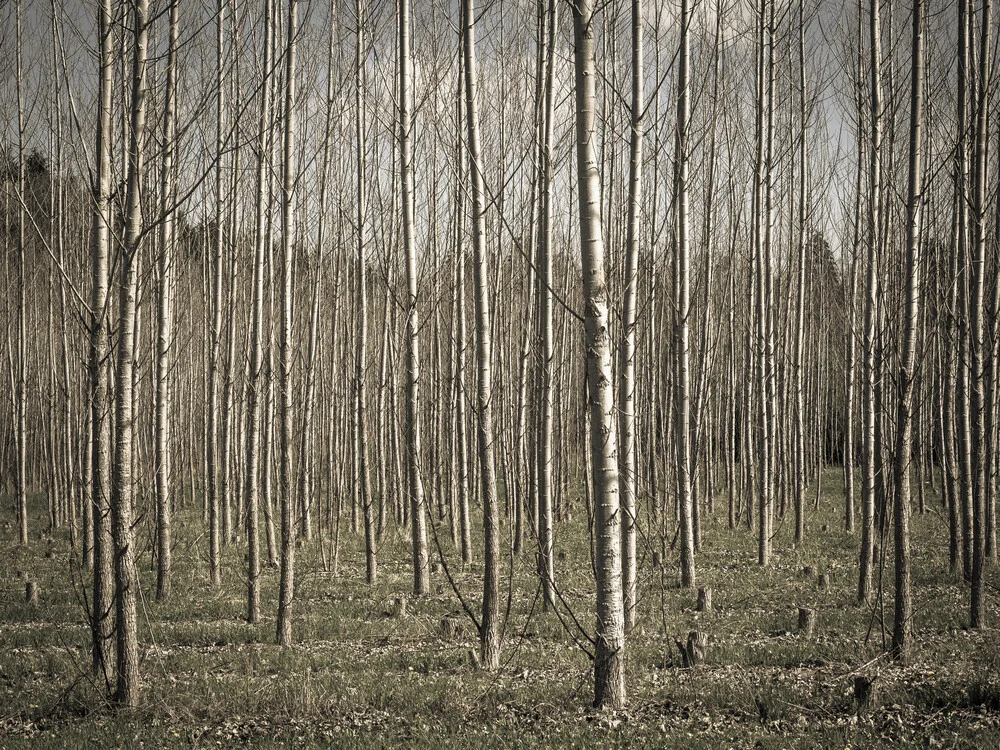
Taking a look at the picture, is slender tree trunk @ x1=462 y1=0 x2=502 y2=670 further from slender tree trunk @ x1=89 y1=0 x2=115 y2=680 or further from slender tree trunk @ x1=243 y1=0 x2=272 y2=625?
slender tree trunk @ x1=89 y1=0 x2=115 y2=680

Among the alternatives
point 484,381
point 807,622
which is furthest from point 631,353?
point 807,622

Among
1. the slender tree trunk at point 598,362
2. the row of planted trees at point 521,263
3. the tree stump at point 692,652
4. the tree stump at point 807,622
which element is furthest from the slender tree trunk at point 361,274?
the slender tree trunk at point 598,362

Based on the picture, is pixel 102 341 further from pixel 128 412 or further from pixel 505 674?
pixel 505 674

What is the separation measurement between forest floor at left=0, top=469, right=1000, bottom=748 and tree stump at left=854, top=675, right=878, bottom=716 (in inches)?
1.3

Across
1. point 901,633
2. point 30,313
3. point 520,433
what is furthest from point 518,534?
point 30,313

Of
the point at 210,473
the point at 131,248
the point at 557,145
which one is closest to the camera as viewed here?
the point at 131,248

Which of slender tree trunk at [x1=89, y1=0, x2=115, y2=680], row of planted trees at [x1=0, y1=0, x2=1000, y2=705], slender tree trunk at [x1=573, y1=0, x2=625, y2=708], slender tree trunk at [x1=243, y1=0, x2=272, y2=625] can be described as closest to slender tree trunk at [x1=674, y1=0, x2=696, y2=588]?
row of planted trees at [x1=0, y1=0, x2=1000, y2=705]

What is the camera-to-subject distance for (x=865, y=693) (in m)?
4.70

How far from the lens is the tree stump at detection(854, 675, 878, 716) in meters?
4.64

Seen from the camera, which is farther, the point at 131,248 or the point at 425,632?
the point at 425,632

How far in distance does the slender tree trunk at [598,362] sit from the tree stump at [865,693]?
1571 millimetres

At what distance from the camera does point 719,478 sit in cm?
2517

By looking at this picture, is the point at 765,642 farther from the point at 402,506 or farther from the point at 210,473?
the point at 402,506

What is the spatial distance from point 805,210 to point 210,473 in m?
9.48
